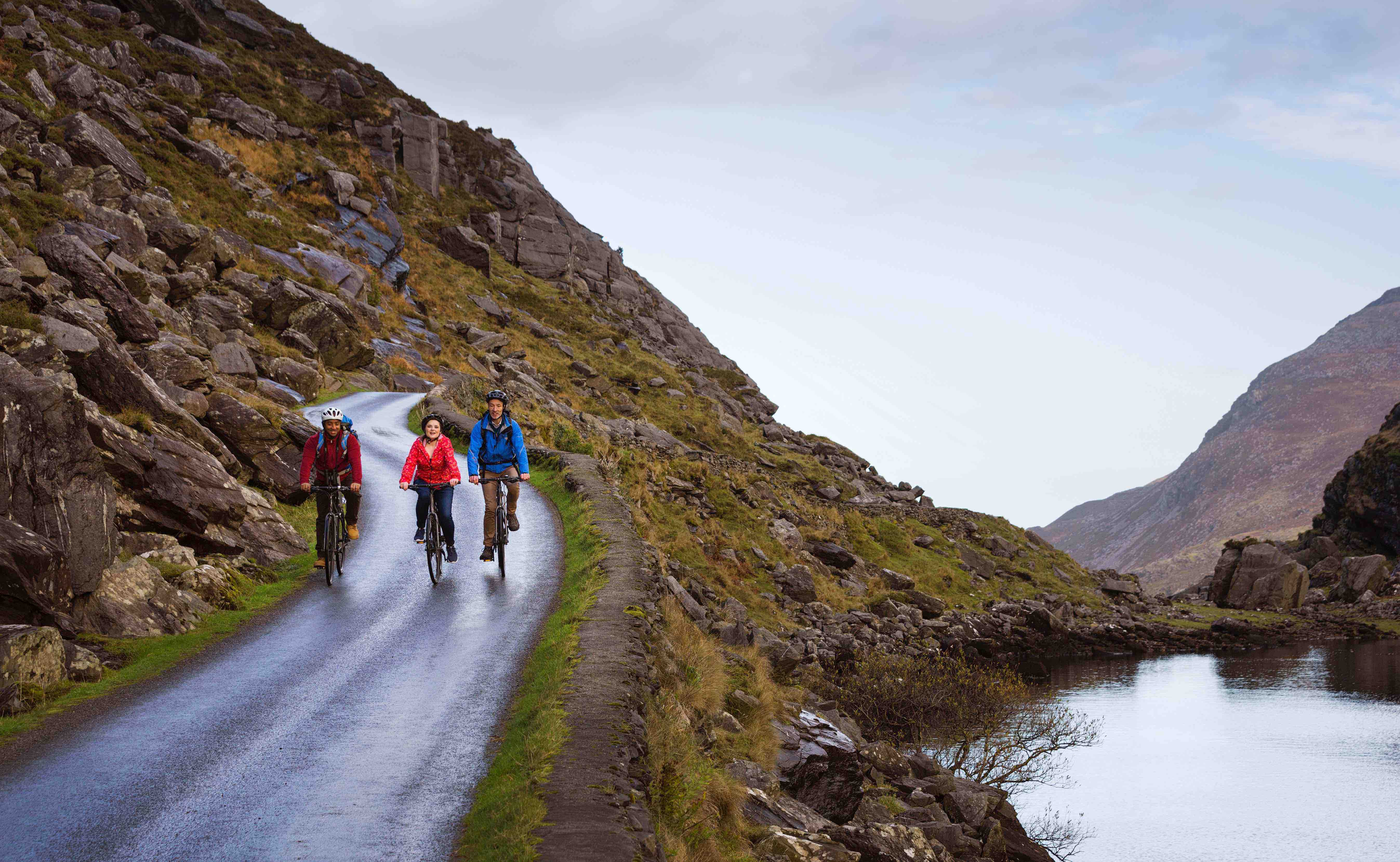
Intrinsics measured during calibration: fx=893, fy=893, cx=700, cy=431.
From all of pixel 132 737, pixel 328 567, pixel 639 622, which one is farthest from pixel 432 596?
pixel 132 737

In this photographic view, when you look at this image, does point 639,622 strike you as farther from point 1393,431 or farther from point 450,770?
point 1393,431

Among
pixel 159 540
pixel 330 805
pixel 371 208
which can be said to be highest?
pixel 371 208

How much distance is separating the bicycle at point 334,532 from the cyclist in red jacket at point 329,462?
0.13ft

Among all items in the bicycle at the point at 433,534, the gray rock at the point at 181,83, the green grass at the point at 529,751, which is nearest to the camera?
the green grass at the point at 529,751

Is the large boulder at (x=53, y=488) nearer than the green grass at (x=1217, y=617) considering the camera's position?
Yes

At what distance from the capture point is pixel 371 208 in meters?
64.1

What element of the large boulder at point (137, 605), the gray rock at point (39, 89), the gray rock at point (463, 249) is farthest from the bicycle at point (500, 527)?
the gray rock at point (463, 249)

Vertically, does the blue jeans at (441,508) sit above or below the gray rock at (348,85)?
below

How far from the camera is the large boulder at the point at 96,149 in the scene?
33031 millimetres

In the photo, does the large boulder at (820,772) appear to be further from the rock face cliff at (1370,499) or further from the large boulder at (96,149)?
the rock face cliff at (1370,499)

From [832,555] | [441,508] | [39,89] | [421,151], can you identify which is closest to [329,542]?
[441,508]

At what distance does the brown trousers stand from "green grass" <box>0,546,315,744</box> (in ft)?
9.24

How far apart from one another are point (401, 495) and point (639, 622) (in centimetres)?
1051

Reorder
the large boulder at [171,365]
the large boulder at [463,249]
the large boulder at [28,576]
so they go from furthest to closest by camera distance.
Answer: the large boulder at [463,249] → the large boulder at [171,365] → the large boulder at [28,576]
